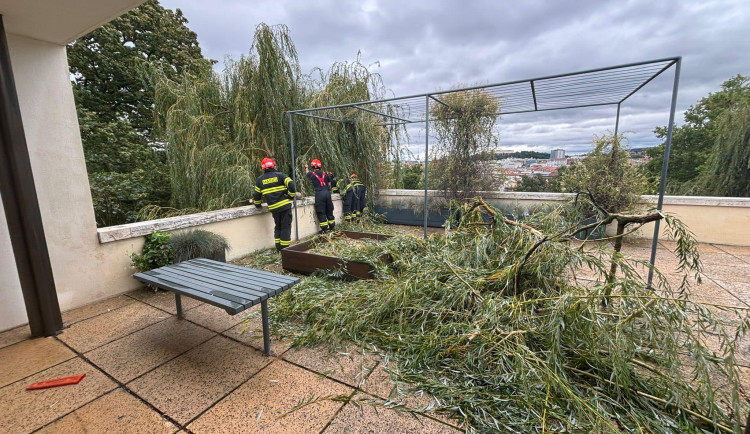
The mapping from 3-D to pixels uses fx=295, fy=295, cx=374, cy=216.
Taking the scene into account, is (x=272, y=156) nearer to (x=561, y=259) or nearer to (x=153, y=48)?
(x=561, y=259)

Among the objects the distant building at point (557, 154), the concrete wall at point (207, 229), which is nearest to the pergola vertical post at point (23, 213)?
the concrete wall at point (207, 229)

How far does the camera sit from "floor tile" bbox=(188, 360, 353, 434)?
5.22 feet

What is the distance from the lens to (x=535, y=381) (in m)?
1.71

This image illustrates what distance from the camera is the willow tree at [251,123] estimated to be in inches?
204

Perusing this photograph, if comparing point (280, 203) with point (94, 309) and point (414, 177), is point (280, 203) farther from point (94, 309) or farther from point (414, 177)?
point (414, 177)

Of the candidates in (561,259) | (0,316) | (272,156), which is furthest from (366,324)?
(272,156)

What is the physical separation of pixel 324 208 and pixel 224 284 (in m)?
3.88

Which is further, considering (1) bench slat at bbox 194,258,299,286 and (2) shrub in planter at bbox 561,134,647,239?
(2) shrub in planter at bbox 561,134,647,239

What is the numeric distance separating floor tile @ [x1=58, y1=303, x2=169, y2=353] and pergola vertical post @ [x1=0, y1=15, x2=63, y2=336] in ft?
0.61

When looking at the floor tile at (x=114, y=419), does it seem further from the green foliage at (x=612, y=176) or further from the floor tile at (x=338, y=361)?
the green foliage at (x=612, y=176)

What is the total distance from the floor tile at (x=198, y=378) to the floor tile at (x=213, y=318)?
280 mm

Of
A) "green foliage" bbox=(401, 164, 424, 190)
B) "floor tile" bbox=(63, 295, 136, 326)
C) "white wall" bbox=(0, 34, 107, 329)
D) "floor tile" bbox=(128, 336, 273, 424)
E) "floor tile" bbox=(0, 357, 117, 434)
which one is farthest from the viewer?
"green foliage" bbox=(401, 164, 424, 190)

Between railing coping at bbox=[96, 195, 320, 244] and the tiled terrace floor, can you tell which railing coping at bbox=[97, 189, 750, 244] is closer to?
railing coping at bbox=[96, 195, 320, 244]

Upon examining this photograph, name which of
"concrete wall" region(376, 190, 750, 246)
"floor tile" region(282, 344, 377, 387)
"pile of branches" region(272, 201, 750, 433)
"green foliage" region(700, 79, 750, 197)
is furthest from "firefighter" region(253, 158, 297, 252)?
"green foliage" region(700, 79, 750, 197)
